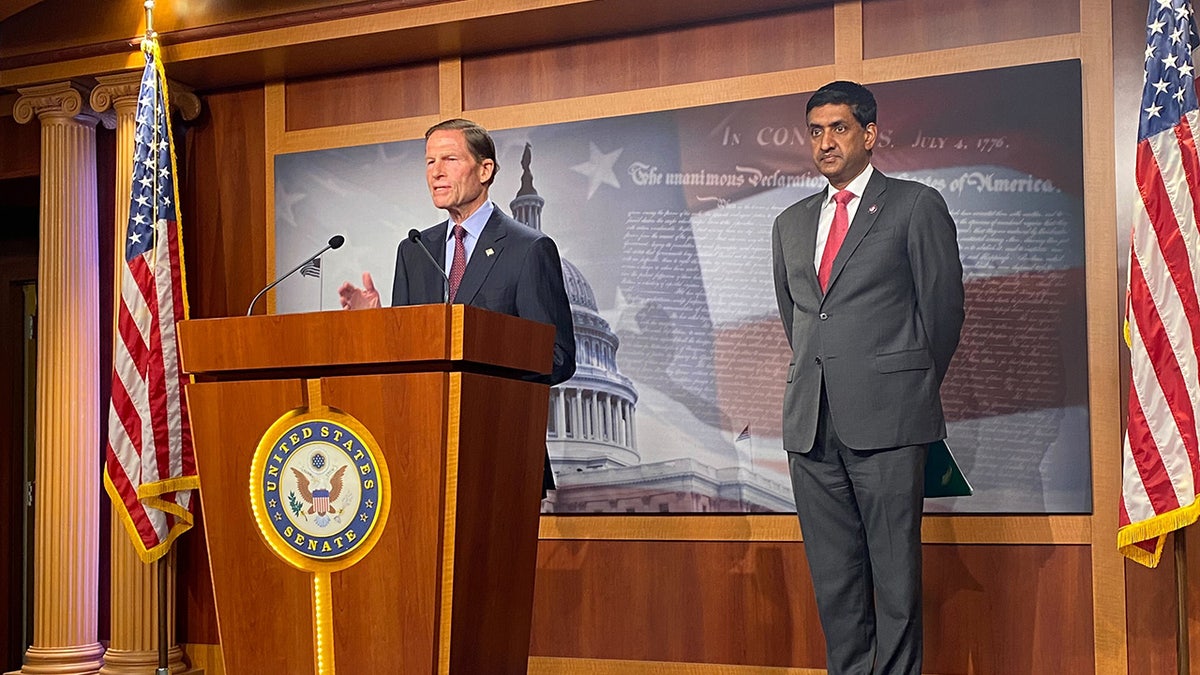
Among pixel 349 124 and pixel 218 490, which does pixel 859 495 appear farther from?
pixel 349 124

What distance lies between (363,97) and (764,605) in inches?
101

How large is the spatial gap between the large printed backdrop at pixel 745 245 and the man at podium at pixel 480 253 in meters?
0.91

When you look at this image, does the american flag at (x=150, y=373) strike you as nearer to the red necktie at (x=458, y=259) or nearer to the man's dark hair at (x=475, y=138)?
the red necktie at (x=458, y=259)

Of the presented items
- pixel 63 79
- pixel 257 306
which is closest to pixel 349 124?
pixel 257 306

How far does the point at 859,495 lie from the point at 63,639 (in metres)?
3.32

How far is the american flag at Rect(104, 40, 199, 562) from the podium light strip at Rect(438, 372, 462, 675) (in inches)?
96.3

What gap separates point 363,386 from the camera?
9.24 ft

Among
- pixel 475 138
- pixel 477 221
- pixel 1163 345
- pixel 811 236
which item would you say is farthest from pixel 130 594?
pixel 1163 345

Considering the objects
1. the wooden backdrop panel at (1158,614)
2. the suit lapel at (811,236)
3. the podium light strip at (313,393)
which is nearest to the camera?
the podium light strip at (313,393)

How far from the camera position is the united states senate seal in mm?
2809

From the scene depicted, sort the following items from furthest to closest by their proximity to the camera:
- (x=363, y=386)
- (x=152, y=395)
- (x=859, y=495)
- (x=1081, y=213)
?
1. (x=152, y=395)
2. (x=1081, y=213)
3. (x=859, y=495)
4. (x=363, y=386)

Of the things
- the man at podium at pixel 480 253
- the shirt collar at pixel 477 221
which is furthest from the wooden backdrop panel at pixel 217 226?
the shirt collar at pixel 477 221

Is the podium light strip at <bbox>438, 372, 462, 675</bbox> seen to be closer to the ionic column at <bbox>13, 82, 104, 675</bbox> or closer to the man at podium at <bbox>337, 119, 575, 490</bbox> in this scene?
the man at podium at <bbox>337, 119, 575, 490</bbox>

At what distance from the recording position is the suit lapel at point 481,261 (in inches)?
143
